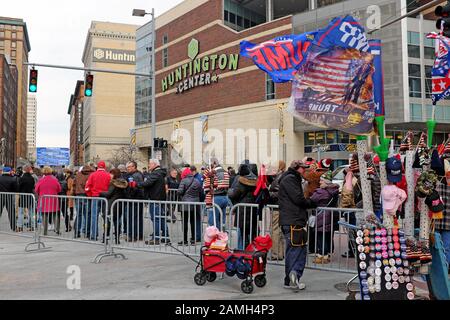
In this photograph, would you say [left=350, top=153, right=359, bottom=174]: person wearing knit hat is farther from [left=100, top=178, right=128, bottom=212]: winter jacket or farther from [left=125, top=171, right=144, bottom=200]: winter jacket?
[left=125, top=171, right=144, bottom=200]: winter jacket

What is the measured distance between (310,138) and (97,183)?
3134 centimetres

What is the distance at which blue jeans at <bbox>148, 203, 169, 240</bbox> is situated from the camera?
8963 millimetres

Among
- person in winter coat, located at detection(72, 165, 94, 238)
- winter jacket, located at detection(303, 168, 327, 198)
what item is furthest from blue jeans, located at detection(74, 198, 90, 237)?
winter jacket, located at detection(303, 168, 327, 198)

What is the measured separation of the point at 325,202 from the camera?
811 cm

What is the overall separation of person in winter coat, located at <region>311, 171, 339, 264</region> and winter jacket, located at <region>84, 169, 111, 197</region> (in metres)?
5.17

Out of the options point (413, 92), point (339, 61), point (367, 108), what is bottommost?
point (367, 108)

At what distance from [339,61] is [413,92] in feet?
107

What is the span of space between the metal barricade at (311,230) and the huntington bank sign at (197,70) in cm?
3868

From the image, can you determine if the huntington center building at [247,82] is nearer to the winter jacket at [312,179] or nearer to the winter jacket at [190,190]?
the winter jacket at [190,190]

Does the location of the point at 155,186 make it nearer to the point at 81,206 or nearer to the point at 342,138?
the point at 81,206

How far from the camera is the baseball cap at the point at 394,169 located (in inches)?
202

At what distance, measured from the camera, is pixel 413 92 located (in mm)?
34312
